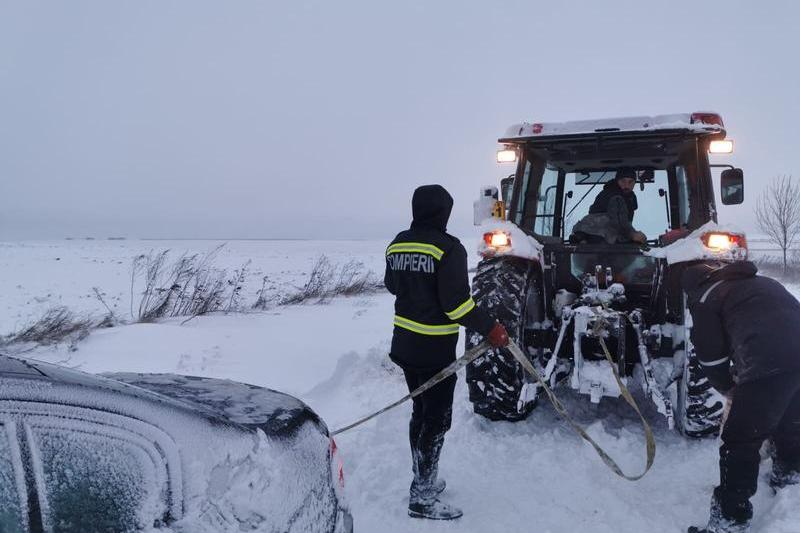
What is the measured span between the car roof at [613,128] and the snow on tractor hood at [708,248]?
80 cm

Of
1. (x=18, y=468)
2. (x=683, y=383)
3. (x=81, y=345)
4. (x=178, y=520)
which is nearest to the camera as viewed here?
(x=18, y=468)

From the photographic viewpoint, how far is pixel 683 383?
361 cm

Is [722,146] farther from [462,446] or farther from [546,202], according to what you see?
[462,446]

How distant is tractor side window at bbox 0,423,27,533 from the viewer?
1256 mm

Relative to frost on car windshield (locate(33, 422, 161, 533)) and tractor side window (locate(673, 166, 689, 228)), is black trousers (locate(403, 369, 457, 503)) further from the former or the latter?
tractor side window (locate(673, 166, 689, 228))

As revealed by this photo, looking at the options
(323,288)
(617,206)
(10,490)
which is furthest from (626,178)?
(323,288)

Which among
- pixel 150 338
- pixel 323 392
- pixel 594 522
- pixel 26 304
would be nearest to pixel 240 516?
pixel 594 522

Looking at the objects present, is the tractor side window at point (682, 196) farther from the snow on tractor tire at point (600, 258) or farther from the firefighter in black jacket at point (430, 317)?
the firefighter in black jacket at point (430, 317)

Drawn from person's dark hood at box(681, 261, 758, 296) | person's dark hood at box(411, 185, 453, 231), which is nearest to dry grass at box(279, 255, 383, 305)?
person's dark hood at box(411, 185, 453, 231)

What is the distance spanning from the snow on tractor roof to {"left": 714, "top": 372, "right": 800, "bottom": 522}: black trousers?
2.17 metres

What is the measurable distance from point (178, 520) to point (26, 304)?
36.8ft

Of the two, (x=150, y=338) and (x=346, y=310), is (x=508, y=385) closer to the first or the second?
(x=150, y=338)

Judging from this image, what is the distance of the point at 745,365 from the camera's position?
2586 mm

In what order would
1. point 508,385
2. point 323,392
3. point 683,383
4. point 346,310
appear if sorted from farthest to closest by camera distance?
1. point 346,310
2. point 323,392
3. point 508,385
4. point 683,383
